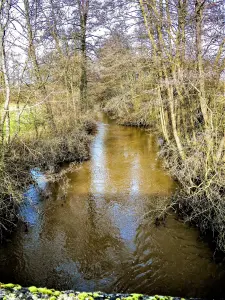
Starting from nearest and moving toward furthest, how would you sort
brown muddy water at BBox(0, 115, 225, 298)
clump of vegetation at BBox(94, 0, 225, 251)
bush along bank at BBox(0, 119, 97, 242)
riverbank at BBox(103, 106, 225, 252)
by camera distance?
brown muddy water at BBox(0, 115, 225, 298) → riverbank at BBox(103, 106, 225, 252) → clump of vegetation at BBox(94, 0, 225, 251) → bush along bank at BBox(0, 119, 97, 242)

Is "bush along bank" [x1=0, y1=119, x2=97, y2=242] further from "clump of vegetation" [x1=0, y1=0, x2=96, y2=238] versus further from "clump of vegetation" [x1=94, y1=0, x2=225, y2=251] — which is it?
"clump of vegetation" [x1=94, y1=0, x2=225, y2=251]

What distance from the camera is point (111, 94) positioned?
2494cm

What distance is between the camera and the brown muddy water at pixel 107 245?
4.85 meters

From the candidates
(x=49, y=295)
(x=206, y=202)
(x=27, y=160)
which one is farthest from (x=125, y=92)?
(x=49, y=295)

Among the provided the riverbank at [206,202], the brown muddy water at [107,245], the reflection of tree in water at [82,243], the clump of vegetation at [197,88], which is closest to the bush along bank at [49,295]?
the brown muddy water at [107,245]

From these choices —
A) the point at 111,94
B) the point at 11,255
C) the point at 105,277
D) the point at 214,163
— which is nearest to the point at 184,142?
the point at 214,163

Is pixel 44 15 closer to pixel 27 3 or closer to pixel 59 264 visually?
pixel 27 3

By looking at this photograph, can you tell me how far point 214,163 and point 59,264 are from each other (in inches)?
174

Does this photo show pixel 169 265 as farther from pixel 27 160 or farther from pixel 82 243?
pixel 27 160

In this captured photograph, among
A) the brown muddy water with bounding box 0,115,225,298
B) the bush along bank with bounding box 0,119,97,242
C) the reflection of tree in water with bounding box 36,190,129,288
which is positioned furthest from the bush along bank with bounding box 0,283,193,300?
the bush along bank with bounding box 0,119,97,242

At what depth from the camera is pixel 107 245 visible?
5.92m

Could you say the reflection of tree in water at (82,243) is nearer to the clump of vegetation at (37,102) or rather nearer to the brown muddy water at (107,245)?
the brown muddy water at (107,245)

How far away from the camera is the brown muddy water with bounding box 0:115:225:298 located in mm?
4848

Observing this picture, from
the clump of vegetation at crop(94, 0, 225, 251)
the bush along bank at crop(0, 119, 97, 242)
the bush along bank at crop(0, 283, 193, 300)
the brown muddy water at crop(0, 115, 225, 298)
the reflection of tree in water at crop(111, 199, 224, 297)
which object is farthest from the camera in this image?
the bush along bank at crop(0, 119, 97, 242)
